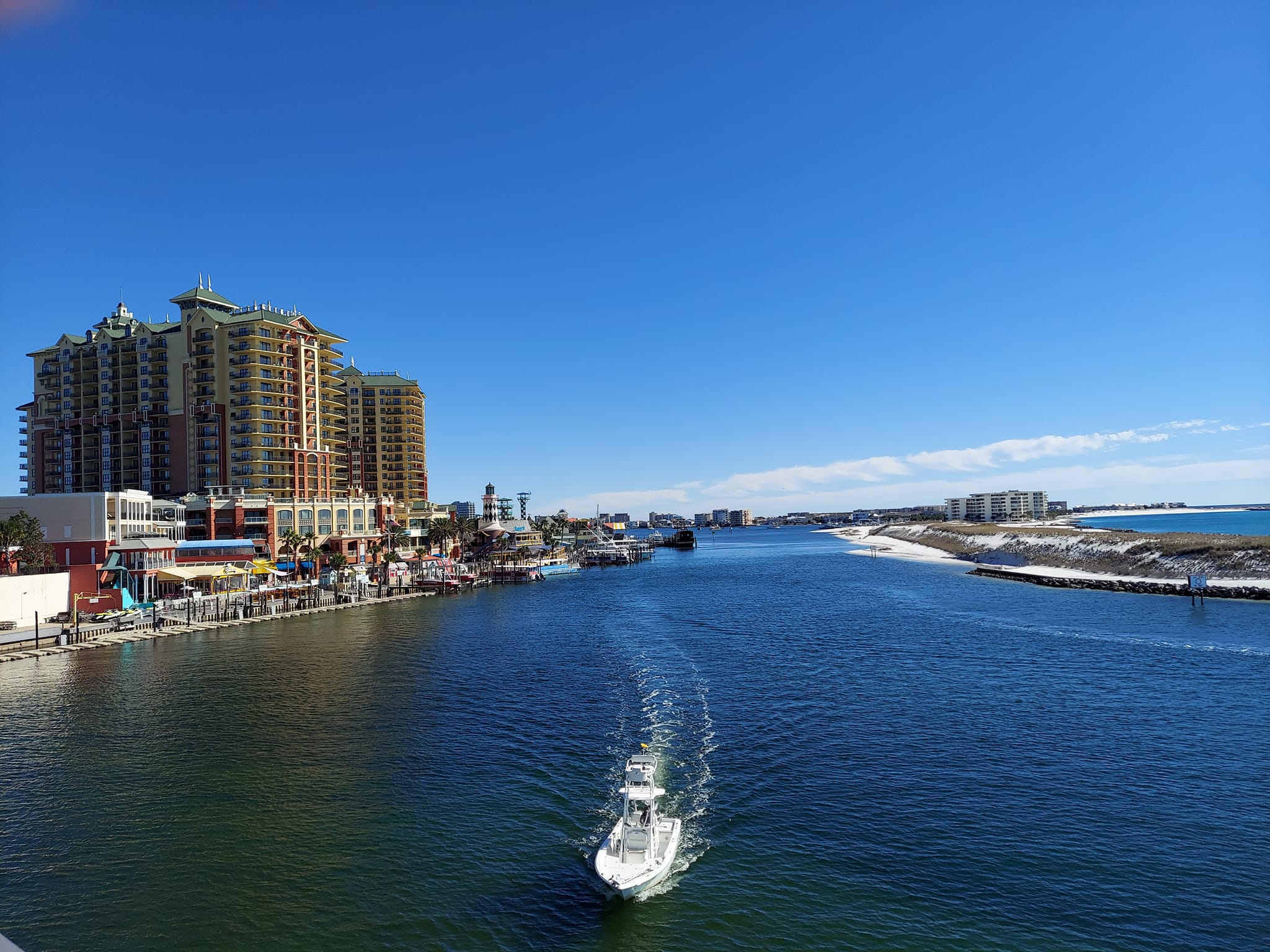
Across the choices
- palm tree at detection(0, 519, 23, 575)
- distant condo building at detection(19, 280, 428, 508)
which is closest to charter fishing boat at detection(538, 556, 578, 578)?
distant condo building at detection(19, 280, 428, 508)

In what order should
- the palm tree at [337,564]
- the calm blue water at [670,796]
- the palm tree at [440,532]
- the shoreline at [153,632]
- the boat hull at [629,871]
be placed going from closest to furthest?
the calm blue water at [670,796]
the boat hull at [629,871]
the shoreline at [153,632]
the palm tree at [337,564]
the palm tree at [440,532]

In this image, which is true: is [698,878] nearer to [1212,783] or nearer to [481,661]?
[1212,783]

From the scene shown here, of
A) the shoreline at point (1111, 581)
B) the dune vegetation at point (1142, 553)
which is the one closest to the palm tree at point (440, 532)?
the shoreline at point (1111, 581)

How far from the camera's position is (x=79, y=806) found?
3366 centimetres

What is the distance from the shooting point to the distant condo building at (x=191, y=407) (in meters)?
134

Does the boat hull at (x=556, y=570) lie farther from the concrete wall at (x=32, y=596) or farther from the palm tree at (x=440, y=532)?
the concrete wall at (x=32, y=596)

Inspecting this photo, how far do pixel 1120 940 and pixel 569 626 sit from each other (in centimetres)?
7044

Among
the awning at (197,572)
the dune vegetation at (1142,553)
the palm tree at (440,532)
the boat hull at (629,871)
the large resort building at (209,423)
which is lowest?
the boat hull at (629,871)

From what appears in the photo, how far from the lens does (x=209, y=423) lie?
13550cm

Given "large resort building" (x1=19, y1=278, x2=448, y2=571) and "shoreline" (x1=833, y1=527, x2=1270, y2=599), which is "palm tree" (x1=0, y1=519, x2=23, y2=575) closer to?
"large resort building" (x1=19, y1=278, x2=448, y2=571)

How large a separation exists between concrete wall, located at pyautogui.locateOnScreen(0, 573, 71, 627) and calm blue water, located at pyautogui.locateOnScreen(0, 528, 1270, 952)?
15.3 metres

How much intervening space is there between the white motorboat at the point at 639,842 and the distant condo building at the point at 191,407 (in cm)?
11939

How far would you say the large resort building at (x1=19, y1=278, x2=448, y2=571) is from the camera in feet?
433

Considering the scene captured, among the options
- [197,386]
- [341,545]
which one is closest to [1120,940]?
[341,545]
